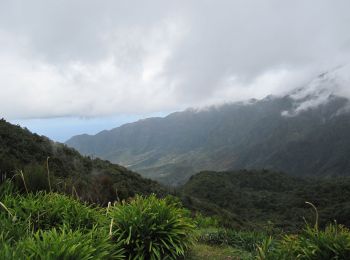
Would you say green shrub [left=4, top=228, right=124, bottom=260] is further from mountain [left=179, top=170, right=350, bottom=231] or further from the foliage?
mountain [left=179, top=170, right=350, bottom=231]

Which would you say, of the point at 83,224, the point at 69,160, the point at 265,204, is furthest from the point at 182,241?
the point at 265,204

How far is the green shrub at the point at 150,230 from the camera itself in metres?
6.84

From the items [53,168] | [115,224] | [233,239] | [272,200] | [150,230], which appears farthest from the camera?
[272,200]

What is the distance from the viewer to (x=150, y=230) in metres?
7.00

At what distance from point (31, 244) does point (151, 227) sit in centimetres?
208

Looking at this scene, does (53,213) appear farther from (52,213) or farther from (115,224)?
(115,224)

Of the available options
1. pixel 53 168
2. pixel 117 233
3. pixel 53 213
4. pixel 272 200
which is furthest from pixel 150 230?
pixel 272 200

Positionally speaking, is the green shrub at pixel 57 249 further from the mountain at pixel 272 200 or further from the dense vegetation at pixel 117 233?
the mountain at pixel 272 200

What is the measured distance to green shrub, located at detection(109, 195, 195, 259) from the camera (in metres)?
6.84

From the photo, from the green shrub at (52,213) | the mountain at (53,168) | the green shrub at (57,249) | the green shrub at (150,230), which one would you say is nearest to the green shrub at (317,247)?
the green shrub at (150,230)

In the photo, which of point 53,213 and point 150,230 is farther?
point 53,213

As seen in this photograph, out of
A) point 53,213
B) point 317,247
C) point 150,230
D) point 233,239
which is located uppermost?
point 53,213

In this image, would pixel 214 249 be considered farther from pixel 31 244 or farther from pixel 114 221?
pixel 31 244

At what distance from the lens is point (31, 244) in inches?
208
